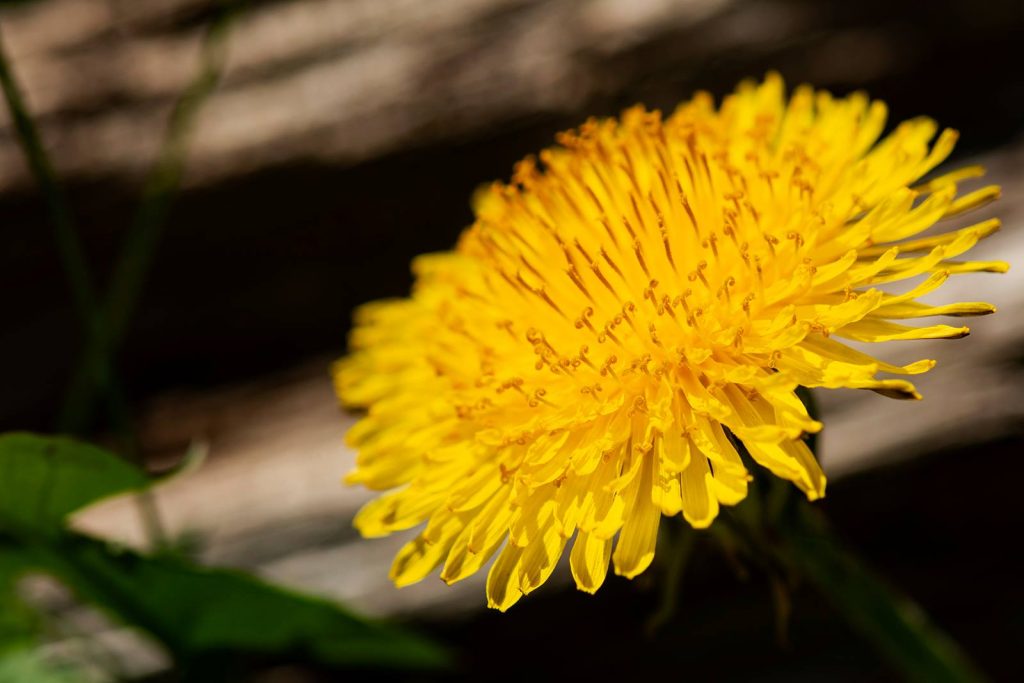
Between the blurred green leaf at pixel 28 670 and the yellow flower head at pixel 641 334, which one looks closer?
the yellow flower head at pixel 641 334

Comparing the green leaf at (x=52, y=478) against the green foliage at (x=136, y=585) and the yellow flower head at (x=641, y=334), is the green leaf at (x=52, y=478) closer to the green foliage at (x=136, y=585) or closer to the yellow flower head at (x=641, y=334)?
the green foliage at (x=136, y=585)

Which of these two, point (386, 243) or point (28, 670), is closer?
point (28, 670)

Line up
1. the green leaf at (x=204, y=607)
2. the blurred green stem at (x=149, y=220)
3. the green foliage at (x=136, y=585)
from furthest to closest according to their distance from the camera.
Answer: the blurred green stem at (x=149, y=220) < the green leaf at (x=204, y=607) < the green foliage at (x=136, y=585)

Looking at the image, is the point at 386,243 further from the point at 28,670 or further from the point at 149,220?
the point at 28,670

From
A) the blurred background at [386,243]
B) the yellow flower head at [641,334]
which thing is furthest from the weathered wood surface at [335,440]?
the yellow flower head at [641,334]

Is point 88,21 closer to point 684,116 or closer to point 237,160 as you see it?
point 237,160

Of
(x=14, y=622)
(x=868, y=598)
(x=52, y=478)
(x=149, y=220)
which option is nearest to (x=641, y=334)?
(x=868, y=598)
